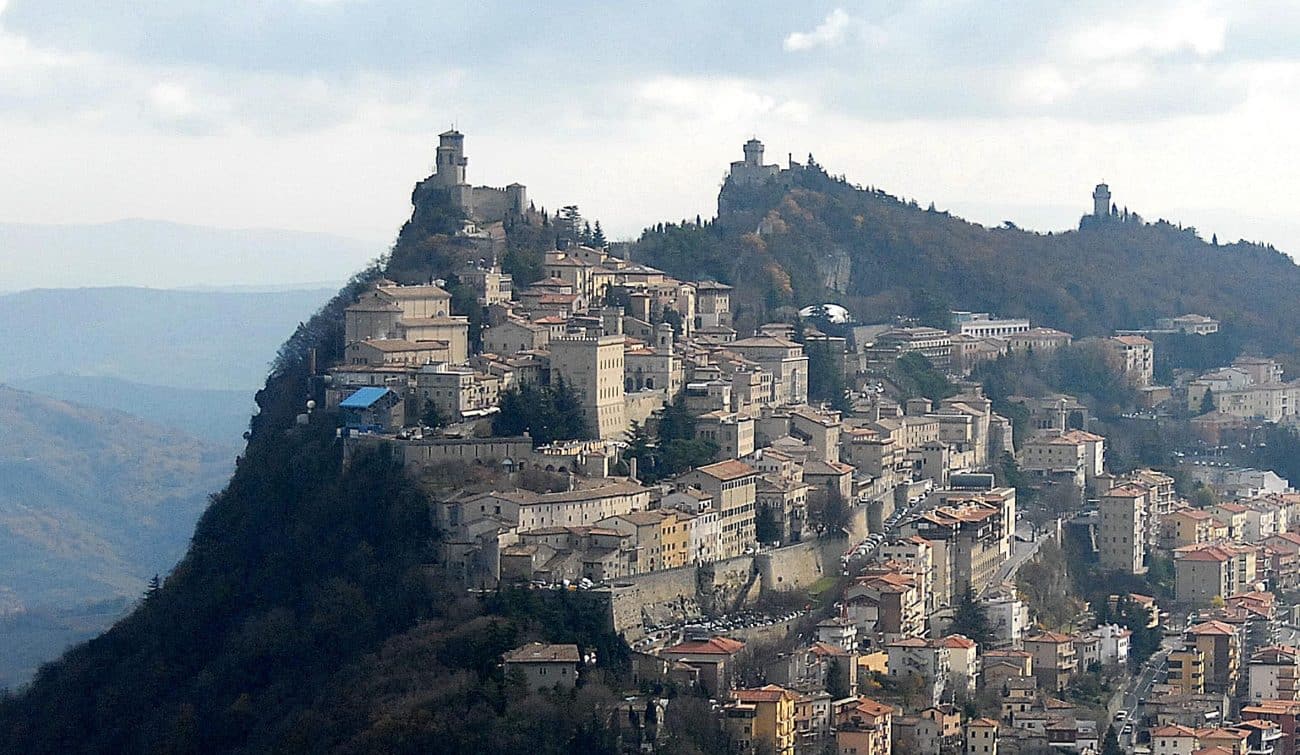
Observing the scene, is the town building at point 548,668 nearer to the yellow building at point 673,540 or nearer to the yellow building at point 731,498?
the yellow building at point 673,540

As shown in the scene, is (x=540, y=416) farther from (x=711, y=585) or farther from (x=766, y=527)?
(x=711, y=585)

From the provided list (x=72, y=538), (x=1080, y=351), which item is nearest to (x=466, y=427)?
(x=1080, y=351)

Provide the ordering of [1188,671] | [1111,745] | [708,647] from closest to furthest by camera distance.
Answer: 1. [708,647]
2. [1111,745]
3. [1188,671]

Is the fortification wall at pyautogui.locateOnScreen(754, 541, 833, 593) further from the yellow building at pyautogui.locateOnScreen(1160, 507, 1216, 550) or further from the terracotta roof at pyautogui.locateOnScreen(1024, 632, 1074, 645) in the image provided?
the yellow building at pyautogui.locateOnScreen(1160, 507, 1216, 550)

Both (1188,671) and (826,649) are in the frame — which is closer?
(826,649)

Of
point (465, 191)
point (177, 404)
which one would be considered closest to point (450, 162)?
point (465, 191)

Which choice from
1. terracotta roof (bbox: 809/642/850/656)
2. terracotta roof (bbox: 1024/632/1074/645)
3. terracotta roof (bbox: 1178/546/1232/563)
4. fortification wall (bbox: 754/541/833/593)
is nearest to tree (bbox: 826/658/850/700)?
terracotta roof (bbox: 809/642/850/656)

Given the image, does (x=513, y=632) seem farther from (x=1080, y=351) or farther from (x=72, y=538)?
(x=72, y=538)
